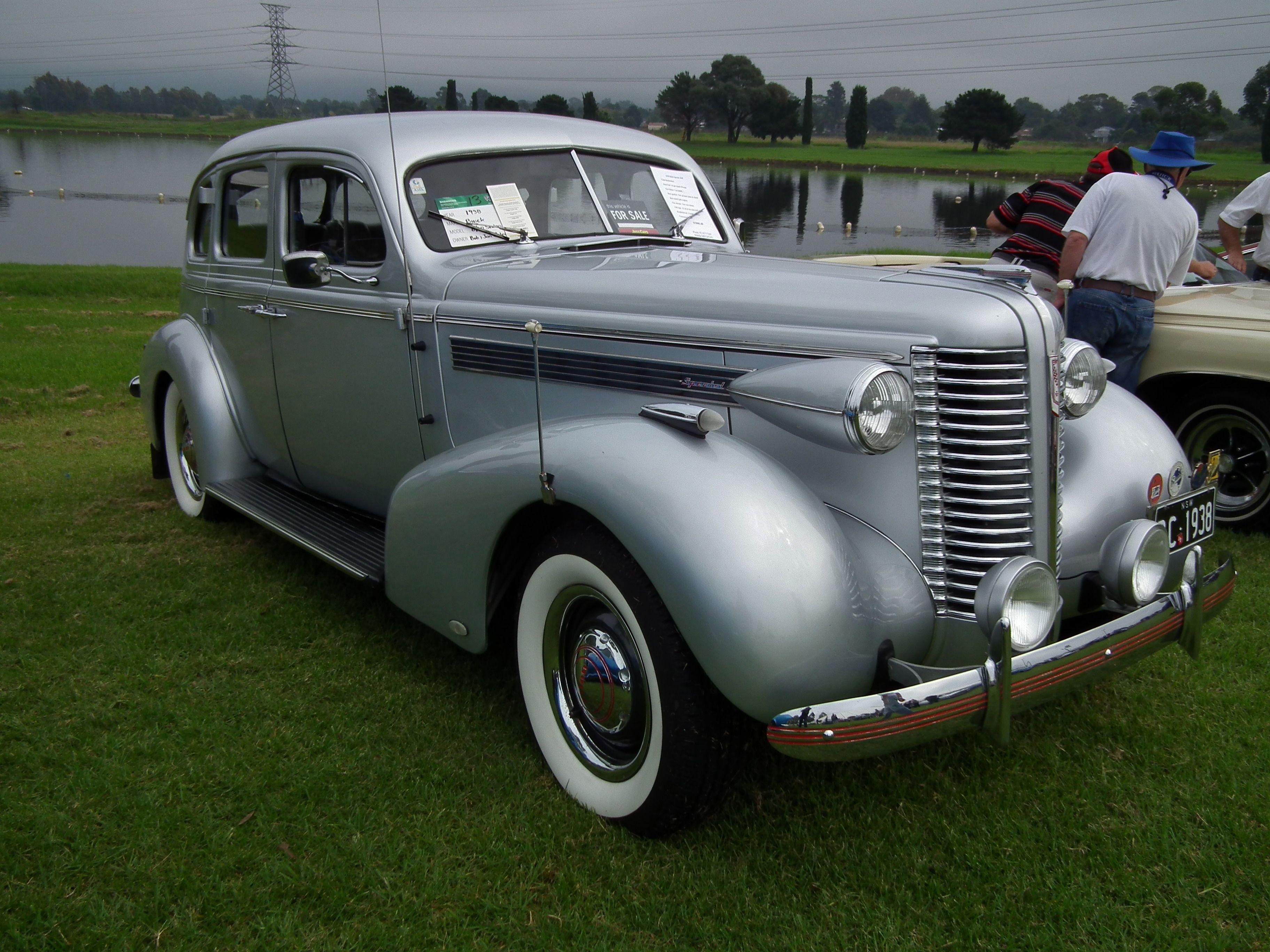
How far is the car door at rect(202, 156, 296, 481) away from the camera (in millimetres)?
4230

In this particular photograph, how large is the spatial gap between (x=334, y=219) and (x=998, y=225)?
402 cm

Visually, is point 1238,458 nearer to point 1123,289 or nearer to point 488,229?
point 1123,289

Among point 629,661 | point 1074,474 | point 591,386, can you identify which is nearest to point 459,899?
point 629,661

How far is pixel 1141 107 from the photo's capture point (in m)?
67.1

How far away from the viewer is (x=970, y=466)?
225cm

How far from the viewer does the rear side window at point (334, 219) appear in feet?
11.7

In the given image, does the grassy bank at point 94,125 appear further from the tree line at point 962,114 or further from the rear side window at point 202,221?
the rear side window at point 202,221

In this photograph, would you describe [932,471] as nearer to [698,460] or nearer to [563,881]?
[698,460]

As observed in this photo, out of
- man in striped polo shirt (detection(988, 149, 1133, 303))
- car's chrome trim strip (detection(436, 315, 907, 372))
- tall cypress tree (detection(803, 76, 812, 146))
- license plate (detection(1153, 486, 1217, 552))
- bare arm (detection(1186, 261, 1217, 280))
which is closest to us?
car's chrome trim strip (detection(436, 315, 907, 372))

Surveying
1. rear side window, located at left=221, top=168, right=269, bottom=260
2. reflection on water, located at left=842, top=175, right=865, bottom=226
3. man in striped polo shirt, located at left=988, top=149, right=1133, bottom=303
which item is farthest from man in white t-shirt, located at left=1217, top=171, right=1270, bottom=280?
reflection on water, located at left=842, top=175, right=865, bottom=226

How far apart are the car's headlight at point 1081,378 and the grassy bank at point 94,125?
83.9 metres

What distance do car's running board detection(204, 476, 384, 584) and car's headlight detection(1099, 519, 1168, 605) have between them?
2.22 meters

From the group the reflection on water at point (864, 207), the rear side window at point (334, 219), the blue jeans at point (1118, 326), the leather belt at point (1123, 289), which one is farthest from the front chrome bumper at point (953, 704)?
the reflection on water at point (864, 207)

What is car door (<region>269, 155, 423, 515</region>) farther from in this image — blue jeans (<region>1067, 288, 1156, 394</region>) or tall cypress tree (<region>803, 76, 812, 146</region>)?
tall cypress tree (<region>803, 76, 812, 146</region>)
